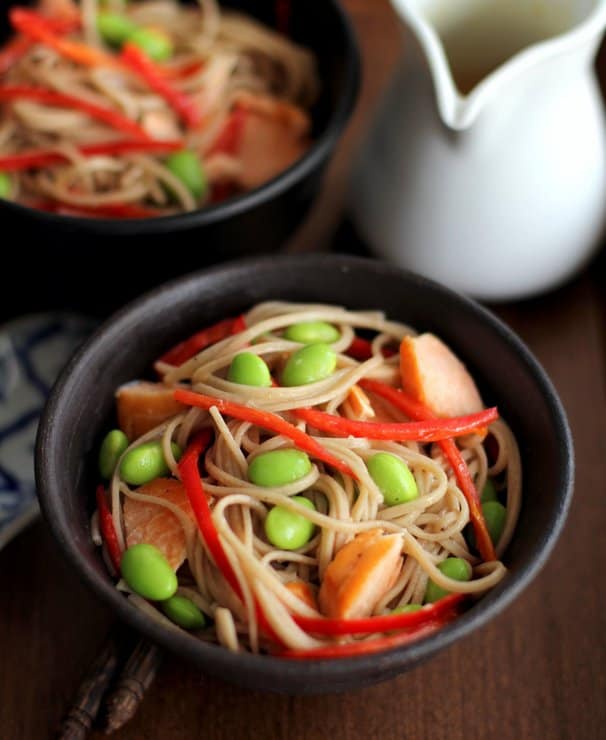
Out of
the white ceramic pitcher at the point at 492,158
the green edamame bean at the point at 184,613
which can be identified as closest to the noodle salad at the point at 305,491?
the green edamame bean at the point at 184,613

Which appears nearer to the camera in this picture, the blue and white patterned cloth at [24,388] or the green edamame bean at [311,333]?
the green edamame bean at [311,333]

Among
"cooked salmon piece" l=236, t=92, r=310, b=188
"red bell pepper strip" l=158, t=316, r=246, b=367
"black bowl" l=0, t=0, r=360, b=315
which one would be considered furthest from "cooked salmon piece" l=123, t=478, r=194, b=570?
"cooked salmon piece" l=236, t=92, r=310, b=188

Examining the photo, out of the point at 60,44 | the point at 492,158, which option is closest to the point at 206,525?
the point at 492,158

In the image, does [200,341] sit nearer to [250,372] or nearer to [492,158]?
[250,372]

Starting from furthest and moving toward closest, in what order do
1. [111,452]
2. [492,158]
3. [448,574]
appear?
[492,158] < [111,452] < [448,574]

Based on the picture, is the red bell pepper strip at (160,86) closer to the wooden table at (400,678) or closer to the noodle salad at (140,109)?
the noodle salad at (140,109)

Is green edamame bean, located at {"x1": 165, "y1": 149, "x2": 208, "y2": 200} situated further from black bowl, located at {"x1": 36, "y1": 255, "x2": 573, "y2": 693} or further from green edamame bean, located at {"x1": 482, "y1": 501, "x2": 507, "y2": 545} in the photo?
green edamame bean, located at {"x1": 482, "y1": 501, "x2": 507, "y2": 545}

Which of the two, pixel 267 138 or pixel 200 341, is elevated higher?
pixel 267 138
